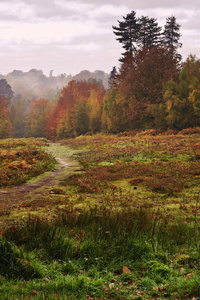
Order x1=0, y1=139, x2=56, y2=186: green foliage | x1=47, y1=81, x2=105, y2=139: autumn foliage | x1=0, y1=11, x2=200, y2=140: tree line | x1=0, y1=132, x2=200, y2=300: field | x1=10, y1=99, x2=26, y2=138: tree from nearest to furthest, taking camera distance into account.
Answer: x1=0, y1=132, x2=200, y2=300: field
x1=0, y1=139, x2=56, y2=186: green foliage
x1=0, y1=11, x2=200, y2=140: tree line
x1=47, y1=81, x2=105, y2=139: autumn foliage
x1=10, y1=99, x2=26, y2=138: tree

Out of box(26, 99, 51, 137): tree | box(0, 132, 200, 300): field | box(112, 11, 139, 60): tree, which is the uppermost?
box(112, 11, 139, 60): tree

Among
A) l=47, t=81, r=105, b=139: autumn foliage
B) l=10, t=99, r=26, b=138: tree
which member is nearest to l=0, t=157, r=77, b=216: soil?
l=47, t=81, r=105, b=139: autumn foliage

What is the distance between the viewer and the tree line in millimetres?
35125

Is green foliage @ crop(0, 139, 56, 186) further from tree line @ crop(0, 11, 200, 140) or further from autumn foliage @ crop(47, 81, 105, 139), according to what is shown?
autumn foliage @ crop(47, 81, 105, 139)

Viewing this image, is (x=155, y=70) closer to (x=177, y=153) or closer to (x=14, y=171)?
(x=177, y=153)

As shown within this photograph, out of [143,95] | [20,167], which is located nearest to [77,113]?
[143,95]

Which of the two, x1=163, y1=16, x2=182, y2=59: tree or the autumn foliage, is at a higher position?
x1=163, y1=16, x2=182, y2=59: tree

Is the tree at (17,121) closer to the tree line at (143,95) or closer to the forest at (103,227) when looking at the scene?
the tree line at (143,95)

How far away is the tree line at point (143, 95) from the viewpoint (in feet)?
115

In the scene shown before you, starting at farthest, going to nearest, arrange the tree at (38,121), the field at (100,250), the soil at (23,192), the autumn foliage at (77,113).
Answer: the tree at (38,121), the autumn foliage at (77,113), the soil at (23,192), the field at (100,250)

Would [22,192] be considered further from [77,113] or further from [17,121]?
[17,121]

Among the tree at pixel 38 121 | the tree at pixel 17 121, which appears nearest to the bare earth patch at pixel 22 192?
the tree at pixel 38 121

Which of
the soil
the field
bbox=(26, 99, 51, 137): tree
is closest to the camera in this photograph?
the field

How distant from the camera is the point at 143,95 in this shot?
135 feet
